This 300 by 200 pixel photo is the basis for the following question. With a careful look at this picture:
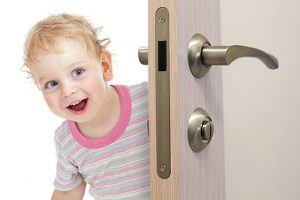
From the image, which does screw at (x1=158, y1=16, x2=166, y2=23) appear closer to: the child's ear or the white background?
the child's ear

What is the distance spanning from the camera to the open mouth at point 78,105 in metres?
0.62

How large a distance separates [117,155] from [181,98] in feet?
0.72

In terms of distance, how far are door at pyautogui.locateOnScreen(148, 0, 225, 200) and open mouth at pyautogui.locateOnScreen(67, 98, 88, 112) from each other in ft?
0.60

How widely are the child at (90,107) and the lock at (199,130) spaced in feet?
0.44

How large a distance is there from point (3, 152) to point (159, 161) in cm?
77

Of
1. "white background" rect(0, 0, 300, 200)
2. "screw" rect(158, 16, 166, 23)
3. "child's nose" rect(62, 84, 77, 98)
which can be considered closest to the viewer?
"screw" rect(158, 16, 166, 23)

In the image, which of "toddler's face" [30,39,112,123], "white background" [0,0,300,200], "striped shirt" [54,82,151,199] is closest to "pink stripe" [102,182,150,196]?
"striped shirt" [54,82,151,199]

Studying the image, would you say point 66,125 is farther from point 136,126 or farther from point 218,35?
point 218,35

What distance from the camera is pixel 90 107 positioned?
628 millimetres

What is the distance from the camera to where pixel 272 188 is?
34.2 inches

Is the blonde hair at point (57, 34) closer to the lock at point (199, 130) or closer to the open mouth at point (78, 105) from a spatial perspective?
the open mouth at point (78, 105)

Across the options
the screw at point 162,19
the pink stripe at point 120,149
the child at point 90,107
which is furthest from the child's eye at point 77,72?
the screw at point 162,19

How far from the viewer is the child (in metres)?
0.62

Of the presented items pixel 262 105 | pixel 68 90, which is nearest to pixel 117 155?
pixel 68 90
